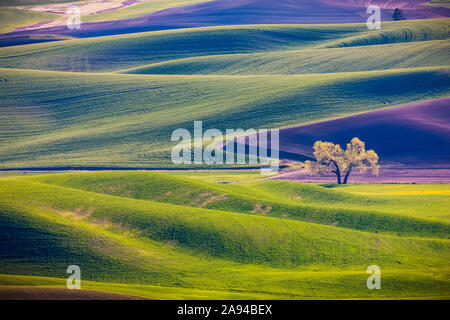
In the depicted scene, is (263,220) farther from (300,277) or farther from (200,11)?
(200,11)

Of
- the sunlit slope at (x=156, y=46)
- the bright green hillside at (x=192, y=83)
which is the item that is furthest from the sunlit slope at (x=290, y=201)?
the sunlit slope at (x=156, y=46)

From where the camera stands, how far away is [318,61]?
89.5m

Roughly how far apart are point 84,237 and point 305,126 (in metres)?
37.9

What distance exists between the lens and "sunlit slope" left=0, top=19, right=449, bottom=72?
3907 inches

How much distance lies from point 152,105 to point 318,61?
31108mm

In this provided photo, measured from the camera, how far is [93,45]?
106 meters

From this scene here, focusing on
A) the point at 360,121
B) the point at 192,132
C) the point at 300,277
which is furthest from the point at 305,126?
the point at 300,277

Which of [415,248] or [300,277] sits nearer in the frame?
[300,277]

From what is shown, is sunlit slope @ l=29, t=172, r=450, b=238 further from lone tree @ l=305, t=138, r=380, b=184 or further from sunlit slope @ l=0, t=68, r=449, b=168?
sunlit slope @ l=0, t=68, r=449, b=168

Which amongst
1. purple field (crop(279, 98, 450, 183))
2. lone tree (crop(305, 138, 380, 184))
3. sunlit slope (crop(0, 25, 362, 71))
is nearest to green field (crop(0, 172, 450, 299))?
lone tree (crop(305, 138, 380, 184))

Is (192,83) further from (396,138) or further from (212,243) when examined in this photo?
(212,243)

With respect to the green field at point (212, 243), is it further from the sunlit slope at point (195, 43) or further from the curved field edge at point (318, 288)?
the sunlit slope at point (195, 43)
